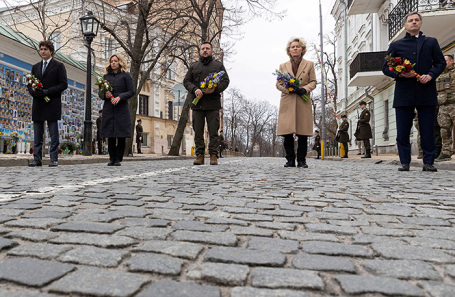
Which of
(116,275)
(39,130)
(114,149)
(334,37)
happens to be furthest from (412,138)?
(334,37)

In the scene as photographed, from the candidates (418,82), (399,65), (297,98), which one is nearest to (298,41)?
(297,98)

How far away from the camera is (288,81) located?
6973mm

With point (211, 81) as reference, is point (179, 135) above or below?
below

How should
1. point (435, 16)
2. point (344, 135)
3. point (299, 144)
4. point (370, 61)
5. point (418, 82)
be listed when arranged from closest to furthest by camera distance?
1. point (418, 82)
2. point (299, 144)
3. point (435, 16)
4. point (344, 135)
5. point (370, 61)

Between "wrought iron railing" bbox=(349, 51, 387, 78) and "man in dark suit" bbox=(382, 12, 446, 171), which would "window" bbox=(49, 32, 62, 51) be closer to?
"man in dark suit" bbox=(382, 12, 446, 171)

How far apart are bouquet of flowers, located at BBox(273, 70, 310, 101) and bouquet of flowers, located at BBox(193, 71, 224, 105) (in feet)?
3.54

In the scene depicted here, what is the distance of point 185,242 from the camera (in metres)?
1.85

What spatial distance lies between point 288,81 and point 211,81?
1423mm

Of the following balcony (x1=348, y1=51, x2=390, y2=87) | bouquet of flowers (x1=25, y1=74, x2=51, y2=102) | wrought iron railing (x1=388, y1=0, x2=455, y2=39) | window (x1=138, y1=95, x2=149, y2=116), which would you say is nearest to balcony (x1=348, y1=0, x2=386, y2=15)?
balcony (x1=348, y1=51, x2=390, y2=87)

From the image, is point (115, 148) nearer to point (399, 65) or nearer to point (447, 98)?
point (399, 65)

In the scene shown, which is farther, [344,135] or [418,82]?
[344,135]

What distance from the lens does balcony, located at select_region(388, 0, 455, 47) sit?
43.9 feet

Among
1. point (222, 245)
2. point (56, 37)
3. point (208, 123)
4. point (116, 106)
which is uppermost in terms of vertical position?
point (56, 37)

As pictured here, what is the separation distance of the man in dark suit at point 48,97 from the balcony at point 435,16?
38.8 ft
